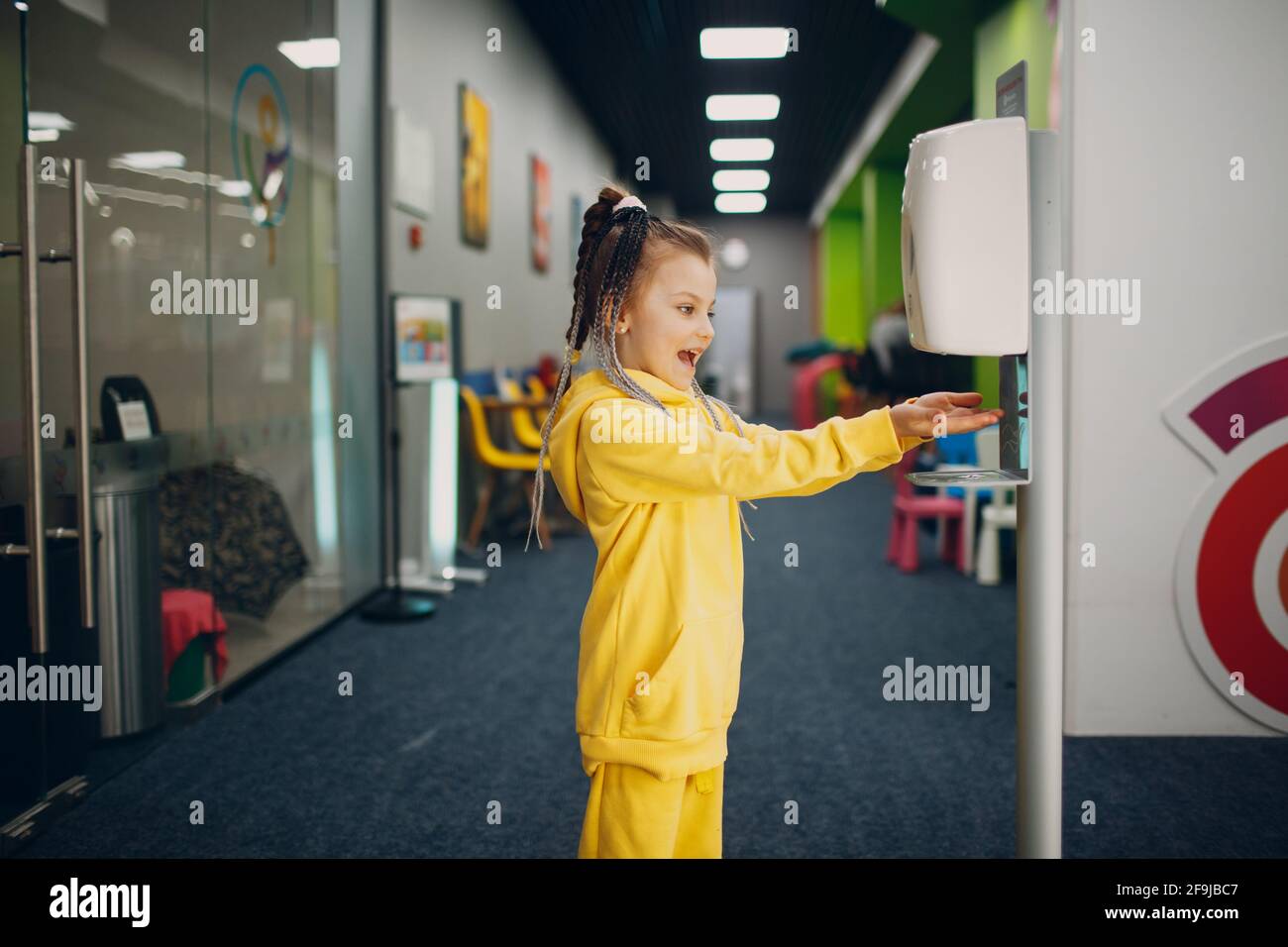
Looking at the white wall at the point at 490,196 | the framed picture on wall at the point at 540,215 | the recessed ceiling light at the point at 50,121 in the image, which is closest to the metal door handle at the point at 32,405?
the recessed ceiling light at the point at 50,121

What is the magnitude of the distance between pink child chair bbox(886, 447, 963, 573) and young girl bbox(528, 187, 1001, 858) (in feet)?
12.0

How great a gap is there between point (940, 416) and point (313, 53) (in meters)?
3.45

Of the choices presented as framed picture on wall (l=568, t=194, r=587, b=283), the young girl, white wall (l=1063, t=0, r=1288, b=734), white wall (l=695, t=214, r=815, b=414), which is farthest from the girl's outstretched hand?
white wall (l=695, t=214, r=815, b=414)

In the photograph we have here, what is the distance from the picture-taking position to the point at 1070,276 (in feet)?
8.82

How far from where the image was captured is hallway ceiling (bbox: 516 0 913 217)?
5793 millimetres

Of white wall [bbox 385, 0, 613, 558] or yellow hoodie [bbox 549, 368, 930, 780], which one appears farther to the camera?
white wall [bbox 385, 0, 613, 558]

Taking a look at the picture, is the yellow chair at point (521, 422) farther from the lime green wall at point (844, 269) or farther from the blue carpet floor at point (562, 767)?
the lime green wall at point (844, 269)

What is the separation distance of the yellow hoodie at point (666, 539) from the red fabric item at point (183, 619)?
6.12ft

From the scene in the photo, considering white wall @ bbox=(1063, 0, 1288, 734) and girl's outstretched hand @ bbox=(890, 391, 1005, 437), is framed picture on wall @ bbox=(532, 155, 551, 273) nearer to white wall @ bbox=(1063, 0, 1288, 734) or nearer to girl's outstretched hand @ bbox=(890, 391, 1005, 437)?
white wall @ bbox=(1063, 0, 1288, 734)

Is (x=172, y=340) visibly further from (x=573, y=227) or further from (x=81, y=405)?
(x=573, y=227)

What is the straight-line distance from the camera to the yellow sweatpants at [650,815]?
1.40m
